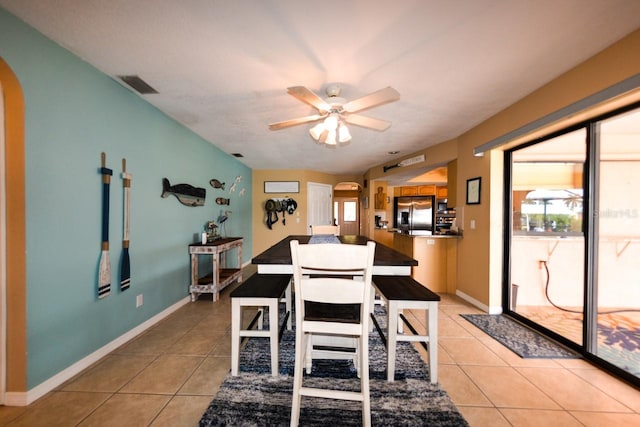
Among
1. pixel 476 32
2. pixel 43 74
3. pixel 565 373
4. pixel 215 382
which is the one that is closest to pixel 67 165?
pixel 43 74

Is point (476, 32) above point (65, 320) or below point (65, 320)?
above

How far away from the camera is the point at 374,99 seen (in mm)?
1820

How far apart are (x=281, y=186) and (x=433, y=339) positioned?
5.17 metres

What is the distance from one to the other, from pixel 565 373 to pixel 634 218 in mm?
1325

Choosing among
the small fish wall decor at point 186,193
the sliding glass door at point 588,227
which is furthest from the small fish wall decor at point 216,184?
the sliding glass door at point 588,227

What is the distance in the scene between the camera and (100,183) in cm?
199

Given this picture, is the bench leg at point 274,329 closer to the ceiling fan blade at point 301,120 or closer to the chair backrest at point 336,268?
the chair backrest at point 336,268

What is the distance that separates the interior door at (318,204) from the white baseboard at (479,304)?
12.2 feet

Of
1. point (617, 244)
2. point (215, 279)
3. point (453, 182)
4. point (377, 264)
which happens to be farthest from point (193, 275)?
point (617, 244)

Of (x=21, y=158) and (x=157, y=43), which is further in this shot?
(x=157, y=43)

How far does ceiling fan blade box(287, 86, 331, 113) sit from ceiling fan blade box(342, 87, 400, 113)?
0.17 metres

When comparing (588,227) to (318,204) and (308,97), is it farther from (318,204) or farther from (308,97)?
(318,204)

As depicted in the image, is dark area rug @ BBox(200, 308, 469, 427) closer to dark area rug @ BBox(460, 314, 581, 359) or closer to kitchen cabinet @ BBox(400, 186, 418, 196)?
dark area rug @ BBox(460, 314, 581, 359)

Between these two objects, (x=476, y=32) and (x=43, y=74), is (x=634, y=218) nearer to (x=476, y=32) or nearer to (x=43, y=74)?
(x=476, y=32)
